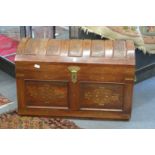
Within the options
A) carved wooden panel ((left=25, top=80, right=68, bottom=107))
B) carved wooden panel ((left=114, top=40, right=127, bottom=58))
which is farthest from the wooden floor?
carved wooden panel ((left=114, top=40, right=127, bottom=58))

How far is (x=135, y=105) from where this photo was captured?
247cm

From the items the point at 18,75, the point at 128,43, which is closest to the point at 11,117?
the point at 18,75

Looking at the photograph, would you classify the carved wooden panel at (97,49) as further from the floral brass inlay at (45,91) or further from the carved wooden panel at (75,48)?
the floral brass inlay at (45,91)

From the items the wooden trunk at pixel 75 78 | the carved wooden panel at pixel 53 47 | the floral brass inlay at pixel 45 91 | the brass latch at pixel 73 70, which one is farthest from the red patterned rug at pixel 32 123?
the carved wooden panel at pixel 53 47

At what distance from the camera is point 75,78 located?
6.92 feet

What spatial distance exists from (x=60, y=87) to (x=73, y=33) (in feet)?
2.99

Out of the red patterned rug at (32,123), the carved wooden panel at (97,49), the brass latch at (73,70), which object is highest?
the carved wooden panel at (97,49)

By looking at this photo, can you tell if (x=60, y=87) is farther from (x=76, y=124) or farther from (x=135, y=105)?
(x=135, y=105)

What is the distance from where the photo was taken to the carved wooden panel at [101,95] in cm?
213

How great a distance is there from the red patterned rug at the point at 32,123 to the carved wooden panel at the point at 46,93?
0.11 metres

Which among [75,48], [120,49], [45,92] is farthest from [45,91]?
[120,49]

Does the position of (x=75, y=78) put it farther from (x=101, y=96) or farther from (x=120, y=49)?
(x=120, y=49)

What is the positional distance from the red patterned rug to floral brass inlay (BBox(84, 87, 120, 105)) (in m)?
0.23

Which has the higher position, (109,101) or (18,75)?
(18,75)
